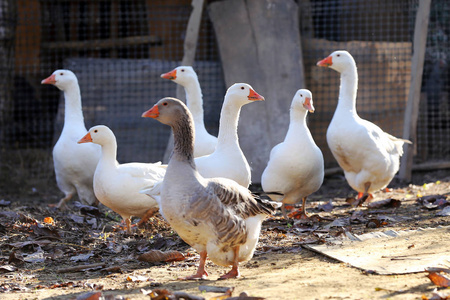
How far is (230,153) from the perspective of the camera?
17.9ft

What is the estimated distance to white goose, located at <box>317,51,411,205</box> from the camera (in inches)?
274

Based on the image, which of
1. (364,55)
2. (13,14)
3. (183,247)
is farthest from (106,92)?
(183,247)

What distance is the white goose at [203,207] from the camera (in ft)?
13.1

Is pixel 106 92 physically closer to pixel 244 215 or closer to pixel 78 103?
pixel 78 103

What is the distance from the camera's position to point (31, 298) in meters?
3.77

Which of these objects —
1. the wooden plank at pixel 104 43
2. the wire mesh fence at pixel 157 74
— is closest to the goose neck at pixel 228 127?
the wire mesh fence at pixel 157 74

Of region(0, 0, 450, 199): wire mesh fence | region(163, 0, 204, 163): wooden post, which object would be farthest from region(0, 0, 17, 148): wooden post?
region(163, 0, 204, 163): wooden post

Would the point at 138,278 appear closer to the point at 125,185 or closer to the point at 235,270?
the point at 235,270

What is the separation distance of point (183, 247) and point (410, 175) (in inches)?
203

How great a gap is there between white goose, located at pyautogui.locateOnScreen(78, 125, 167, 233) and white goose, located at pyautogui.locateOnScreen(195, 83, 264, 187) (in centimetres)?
62

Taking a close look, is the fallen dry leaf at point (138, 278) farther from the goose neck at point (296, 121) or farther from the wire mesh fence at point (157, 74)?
the wire mesh fence at point (157, 74)

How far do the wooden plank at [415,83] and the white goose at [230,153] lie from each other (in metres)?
4.36

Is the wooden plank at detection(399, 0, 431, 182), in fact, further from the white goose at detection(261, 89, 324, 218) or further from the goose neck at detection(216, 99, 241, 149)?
the goose neck at detection(216, 99, 241, 149)

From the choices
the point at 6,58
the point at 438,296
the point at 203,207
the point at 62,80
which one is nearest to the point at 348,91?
the point at 62,80
